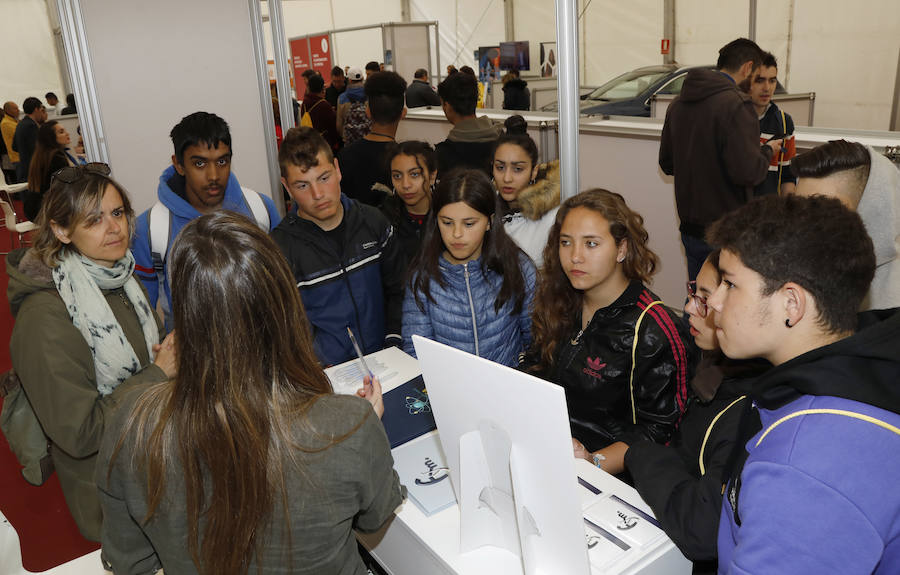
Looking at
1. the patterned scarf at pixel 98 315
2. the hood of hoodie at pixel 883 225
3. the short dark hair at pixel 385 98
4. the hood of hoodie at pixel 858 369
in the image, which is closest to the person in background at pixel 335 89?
the short dark hair at pixel 385 98

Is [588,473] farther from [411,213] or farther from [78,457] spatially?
[411,213]

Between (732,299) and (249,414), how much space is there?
0.84 metres

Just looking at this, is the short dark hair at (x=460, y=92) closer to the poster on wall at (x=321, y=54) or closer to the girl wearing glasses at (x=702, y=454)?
the girl wearing glasses at (x=702, y=454)

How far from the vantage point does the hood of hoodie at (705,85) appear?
126 inches

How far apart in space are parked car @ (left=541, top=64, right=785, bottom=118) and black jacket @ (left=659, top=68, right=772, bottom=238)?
12.7 ft

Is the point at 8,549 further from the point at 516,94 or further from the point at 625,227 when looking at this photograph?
the point at 516,94

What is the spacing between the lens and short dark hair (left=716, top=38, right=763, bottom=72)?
3.36 meters

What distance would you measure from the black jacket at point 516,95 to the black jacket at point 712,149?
13.7 ft

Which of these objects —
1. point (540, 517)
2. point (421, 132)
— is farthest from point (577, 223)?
point (421, 132)

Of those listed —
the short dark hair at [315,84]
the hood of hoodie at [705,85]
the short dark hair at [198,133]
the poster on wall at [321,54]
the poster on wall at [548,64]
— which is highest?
the poster on wall at [321,54]

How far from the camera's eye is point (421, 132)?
20.9ft

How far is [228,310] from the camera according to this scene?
977 mm

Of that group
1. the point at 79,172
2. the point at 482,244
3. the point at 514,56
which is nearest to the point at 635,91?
the point at 514,56

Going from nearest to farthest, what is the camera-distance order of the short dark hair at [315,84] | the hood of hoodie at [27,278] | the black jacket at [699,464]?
the black jacket at [699,464] → the hood of hoodie at [27,278] → the short dark hair at [315,84]
